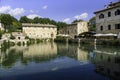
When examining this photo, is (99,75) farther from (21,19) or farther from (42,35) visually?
(21,19)

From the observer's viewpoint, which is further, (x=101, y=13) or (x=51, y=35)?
(x=51, y=35)

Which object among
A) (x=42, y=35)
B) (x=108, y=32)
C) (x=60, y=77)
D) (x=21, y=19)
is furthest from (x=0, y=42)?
(x=21, y=19)

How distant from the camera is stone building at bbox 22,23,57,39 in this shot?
6500cm

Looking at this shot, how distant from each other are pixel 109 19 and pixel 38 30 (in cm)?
3018

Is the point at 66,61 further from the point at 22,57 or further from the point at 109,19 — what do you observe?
the point at 109,19

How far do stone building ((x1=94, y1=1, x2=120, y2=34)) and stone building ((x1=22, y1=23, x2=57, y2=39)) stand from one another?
26075mm

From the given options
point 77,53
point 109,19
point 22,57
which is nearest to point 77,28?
point 109,19

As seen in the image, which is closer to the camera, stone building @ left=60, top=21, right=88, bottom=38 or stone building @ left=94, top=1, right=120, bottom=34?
stone building @ left=94, top=1, right=120, bottom=34

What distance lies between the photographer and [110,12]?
3997cm

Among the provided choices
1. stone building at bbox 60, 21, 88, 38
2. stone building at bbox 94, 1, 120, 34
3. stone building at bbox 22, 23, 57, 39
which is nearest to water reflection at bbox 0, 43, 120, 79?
stone building at bbox 94, 1, 120, 34

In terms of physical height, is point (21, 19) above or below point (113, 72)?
above

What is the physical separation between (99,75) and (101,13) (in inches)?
1244

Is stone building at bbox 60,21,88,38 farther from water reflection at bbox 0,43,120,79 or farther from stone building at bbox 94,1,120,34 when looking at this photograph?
water reflection at bbox 0,43,120,79

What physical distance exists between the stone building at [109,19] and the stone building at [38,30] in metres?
A: 26.1
